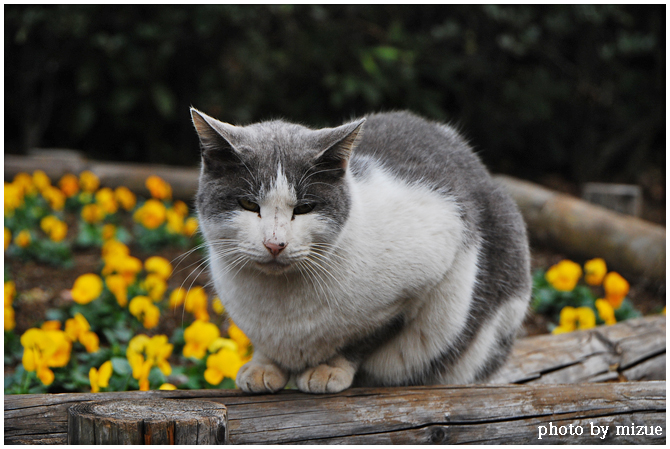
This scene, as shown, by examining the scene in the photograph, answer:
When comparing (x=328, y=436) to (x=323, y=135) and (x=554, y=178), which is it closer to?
(x=323, y=135)

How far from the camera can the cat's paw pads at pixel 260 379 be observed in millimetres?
2268

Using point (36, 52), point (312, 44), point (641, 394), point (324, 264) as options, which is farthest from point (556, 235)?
point (36, 52)

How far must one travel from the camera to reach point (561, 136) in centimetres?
829

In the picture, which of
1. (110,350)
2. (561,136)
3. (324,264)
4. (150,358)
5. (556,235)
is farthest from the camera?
(561,136)

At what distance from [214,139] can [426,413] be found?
1236 millimetres

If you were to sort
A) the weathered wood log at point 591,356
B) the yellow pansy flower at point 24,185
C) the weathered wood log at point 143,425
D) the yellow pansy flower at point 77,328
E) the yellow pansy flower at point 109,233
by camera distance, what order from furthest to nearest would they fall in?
the yellow pansy flower at point 24,185
the yellow pansy flower at point 109,233
the weathered wood log at point 591,356
the yellow pansy flower at point 77,328
the weathered wood log at point 143,425

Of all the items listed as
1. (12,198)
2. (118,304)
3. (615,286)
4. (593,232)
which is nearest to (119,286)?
(118,304)

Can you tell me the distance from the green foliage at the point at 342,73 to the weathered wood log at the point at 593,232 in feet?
7.33

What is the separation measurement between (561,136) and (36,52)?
7.17 metres

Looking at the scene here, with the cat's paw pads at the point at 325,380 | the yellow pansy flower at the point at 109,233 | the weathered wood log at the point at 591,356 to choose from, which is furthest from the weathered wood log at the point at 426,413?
the yellow pansy flower at the point at 109,233

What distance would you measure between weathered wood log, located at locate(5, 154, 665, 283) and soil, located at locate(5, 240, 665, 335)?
179 mm

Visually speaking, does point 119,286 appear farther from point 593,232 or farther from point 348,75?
point 348,75

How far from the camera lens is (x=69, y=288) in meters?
4.08

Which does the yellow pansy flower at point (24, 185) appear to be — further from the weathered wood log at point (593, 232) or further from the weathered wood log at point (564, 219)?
the weathered wood log at point (593, 232)
